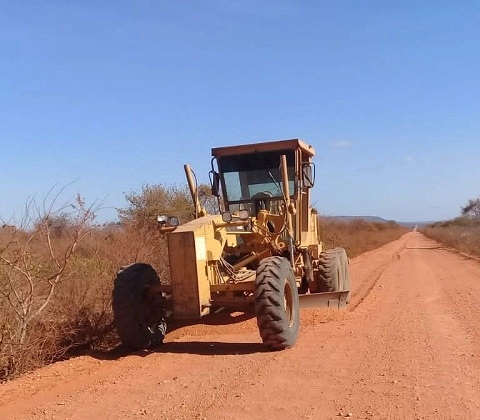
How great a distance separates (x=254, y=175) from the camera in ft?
36.5

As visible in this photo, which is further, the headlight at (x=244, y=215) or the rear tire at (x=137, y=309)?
the headlight at (x=244, y=215)

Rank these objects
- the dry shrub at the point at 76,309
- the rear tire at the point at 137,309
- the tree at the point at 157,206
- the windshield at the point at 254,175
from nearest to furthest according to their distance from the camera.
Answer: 1. the dry shrub at the point at 76,309
2. the rear tire at the point at 137,309
3. the windshield at the point at 254,175
4. the tree at the point at 157,206

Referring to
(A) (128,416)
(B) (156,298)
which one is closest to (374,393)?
(A) (128,416)

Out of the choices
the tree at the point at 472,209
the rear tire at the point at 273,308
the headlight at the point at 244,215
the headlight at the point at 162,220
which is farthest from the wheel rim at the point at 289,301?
the tree at the point at 472,209

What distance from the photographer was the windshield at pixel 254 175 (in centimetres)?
1088

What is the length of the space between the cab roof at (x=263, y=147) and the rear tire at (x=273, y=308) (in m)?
2.80

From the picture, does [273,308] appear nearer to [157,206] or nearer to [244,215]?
[244,215]

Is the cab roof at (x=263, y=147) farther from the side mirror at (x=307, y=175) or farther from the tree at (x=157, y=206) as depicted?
the tree at (x=157, y=206)

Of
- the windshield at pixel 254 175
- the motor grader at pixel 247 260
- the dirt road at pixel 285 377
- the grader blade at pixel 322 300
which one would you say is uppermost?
the windshield at pixel 254 175

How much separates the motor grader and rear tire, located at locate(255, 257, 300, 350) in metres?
0.01

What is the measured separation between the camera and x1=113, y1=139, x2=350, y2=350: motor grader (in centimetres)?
828

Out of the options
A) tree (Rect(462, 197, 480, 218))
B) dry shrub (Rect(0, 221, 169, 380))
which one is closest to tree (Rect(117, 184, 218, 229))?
dry shrub (Rect(0, 221, 169, 380))

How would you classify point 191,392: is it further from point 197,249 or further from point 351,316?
point 351,316

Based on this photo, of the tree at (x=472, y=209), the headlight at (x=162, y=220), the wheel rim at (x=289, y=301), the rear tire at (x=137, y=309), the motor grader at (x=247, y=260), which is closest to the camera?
the motor grader at (x=247, y=260)
